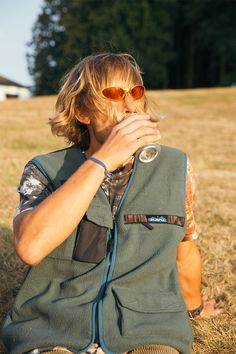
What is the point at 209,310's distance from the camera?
3195 mm

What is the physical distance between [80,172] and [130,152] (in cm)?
22

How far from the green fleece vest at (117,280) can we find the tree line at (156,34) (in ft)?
129

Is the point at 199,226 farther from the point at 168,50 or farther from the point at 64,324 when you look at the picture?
the point at 168,50

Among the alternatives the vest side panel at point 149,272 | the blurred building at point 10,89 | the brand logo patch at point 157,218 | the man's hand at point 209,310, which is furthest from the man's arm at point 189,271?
the blurred building at point 10,89

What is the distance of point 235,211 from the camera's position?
229 inches

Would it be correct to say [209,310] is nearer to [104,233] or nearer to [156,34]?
[104,233]

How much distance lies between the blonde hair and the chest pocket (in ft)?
1.76

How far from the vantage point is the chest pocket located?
2.19 m

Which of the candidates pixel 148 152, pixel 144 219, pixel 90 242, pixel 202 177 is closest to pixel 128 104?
pixel 148 152

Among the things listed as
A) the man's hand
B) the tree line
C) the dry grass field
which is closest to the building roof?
the tree line

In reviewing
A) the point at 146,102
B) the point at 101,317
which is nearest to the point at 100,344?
the point at 101,317

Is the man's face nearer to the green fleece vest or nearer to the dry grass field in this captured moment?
the green fleece vest

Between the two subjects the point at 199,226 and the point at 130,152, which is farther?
the point at 199,226

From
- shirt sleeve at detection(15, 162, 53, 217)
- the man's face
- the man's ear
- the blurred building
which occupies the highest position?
the man's face
